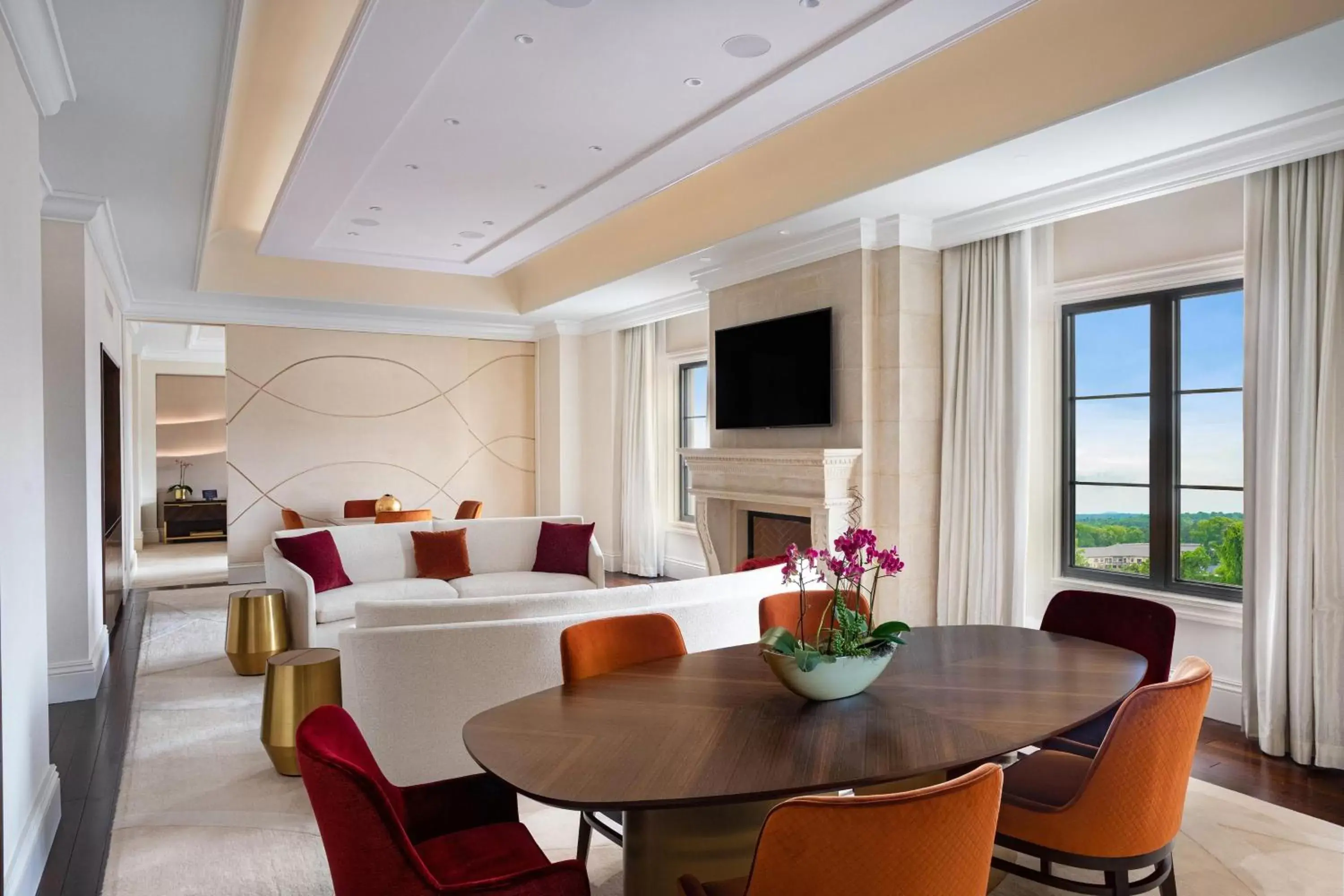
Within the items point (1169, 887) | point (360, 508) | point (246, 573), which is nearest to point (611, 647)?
point (1169, 887)

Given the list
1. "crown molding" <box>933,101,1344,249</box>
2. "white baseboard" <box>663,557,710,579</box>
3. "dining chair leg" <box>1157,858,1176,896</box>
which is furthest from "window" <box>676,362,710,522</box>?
"dining chair leg" <box>1157,858,1176,896</box>

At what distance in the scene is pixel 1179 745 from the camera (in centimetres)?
193

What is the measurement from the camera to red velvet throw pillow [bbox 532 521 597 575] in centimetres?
595

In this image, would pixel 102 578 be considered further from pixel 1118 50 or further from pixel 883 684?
pixel 1118 50

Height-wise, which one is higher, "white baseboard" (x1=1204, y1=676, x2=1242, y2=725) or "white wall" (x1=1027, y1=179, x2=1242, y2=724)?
"white wall" (x1=1027, y1=179, x2=1242, y2=724)

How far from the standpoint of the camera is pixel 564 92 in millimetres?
3525

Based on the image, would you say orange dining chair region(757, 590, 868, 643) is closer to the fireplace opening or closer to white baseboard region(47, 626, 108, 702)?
the fireplace opening

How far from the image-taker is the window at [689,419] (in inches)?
312

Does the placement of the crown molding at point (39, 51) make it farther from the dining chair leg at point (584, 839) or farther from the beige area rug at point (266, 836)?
the dining chair leg at point (584, 839)

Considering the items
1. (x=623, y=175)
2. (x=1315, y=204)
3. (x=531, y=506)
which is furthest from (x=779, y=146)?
(x=531, y=506)

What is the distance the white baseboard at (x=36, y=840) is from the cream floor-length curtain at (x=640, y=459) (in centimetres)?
546

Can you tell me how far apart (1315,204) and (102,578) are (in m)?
6.72

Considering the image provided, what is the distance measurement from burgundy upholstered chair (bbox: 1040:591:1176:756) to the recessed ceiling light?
89.0 inches

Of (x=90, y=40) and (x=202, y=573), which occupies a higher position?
(x=90, y=40)
